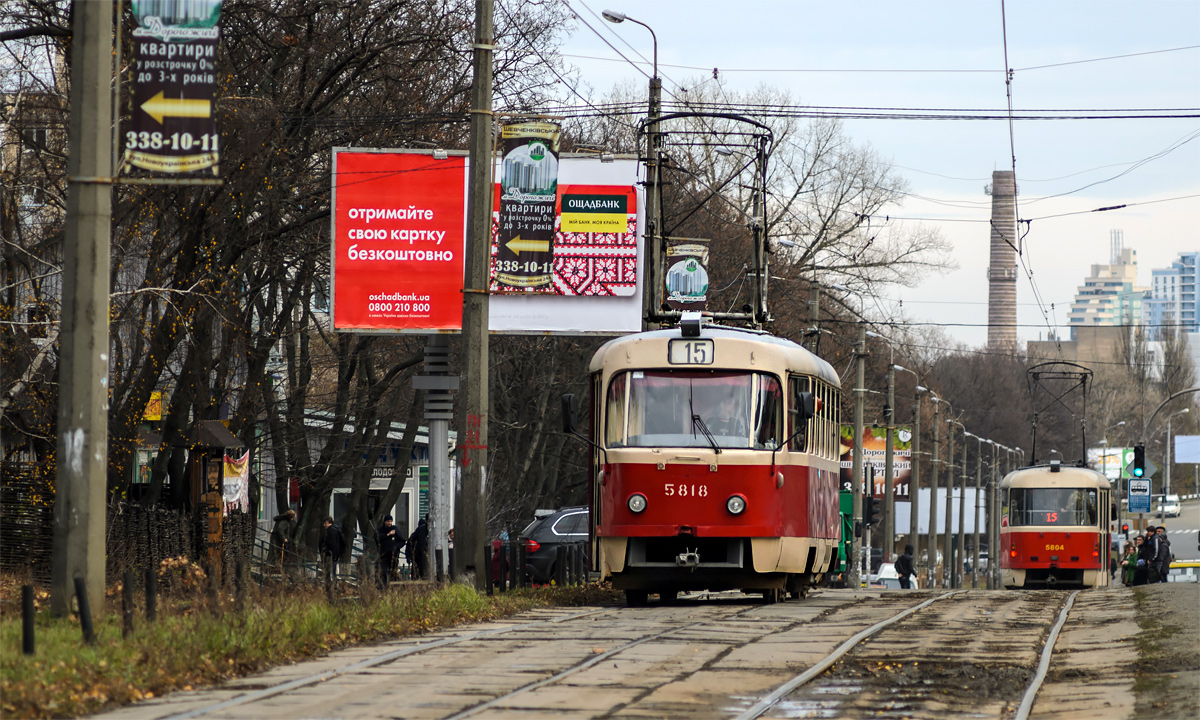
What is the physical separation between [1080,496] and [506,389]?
1502 cm

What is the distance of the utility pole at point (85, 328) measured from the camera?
39.9ft

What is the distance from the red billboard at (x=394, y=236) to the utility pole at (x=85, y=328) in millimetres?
11699

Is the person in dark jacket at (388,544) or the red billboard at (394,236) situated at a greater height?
the red billboard at (394,236)

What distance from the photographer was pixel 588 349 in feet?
146

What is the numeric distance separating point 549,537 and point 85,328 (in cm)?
1760

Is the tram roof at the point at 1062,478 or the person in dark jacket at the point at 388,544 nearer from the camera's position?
the person in dark jacket at the point at 388,544

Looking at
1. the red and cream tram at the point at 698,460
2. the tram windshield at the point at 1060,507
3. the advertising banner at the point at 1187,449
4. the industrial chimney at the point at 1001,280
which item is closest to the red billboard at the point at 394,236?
the red and cream tram at the point at 698,460

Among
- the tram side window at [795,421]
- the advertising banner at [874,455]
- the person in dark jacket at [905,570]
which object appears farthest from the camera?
the advertising banner at [874,455]

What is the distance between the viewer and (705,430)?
1914 cm

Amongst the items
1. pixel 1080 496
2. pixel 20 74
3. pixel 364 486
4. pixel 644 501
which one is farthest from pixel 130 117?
pixel 1080 496

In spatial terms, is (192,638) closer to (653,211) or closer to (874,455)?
(653,211)

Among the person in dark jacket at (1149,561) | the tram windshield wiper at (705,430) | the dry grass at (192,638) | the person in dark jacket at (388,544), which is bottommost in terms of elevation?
the person in dark jacket at (1149,561)

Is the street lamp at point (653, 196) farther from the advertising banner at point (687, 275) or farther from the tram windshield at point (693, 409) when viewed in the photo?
the tram windshield at point (693, 409)

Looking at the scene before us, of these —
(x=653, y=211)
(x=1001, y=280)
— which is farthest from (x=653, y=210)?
(x=1001, y=280)
